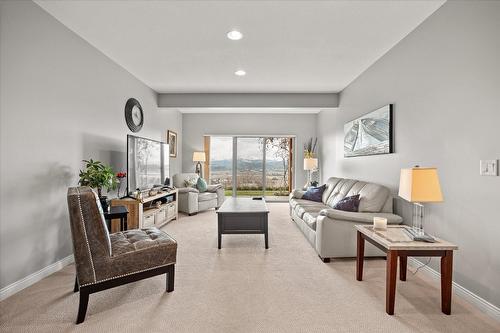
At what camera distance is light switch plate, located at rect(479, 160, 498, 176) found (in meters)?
1.97

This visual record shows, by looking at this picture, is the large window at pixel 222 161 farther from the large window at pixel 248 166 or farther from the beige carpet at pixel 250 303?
the beige carpet at pixel 250 303

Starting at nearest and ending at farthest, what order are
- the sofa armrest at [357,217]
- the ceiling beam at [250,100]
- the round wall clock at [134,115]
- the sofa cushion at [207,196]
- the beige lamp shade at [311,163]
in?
the sofa armrest at [357,217] < the round wall clock at [134,115] < the ceiling beam at [250,100] < the sofa cushion at [207,196] < the beige lamp shade at [311,163]

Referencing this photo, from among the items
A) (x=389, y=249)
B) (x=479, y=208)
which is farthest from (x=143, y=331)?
(x=479, y=208)

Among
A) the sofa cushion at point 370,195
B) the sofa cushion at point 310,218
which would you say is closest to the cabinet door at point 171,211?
the sofa cushion at point 310,218

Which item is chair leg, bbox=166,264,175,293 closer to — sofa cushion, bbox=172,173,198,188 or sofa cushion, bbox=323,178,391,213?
sofa cushion, bbox=323,178,391,213

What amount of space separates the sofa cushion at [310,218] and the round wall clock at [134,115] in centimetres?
319

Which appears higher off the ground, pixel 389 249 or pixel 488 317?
pixel 389 249

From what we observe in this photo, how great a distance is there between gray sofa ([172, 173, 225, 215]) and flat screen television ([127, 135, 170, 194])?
0.73m

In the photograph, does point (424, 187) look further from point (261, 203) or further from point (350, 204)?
point (261, 203)

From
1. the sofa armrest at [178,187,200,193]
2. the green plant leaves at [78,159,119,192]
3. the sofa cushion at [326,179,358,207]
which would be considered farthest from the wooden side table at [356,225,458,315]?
the sofa armrest at [178,187,200,193]

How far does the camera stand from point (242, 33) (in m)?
2.97

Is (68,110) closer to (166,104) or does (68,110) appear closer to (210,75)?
(210,75)

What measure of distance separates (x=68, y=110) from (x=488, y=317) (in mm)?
4323

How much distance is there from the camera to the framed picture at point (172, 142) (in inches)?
248
